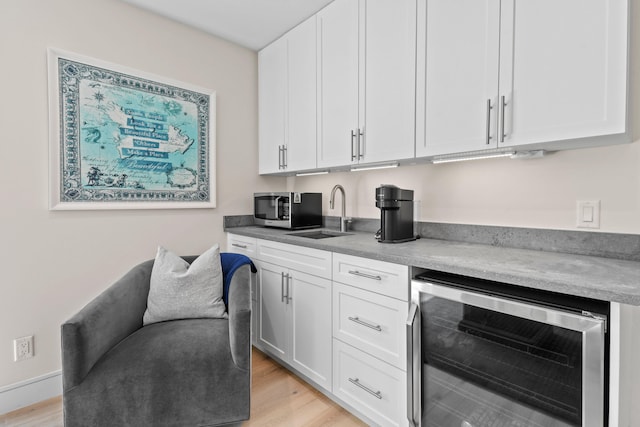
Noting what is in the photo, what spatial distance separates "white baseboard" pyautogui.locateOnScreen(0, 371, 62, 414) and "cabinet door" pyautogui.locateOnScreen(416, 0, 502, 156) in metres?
2.55

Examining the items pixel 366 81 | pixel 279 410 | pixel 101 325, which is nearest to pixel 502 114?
pixel 366 81

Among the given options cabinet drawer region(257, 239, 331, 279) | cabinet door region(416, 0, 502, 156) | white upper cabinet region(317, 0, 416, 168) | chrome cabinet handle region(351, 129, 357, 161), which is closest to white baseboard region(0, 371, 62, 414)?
cabinet drawer region(257, 239, 331, 279)

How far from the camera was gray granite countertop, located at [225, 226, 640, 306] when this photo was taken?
38.3 inches

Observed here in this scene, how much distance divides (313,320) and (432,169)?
1195 mm

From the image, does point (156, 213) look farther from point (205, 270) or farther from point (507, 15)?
point (507, 15)

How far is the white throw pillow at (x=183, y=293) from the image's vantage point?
1775 millimetres

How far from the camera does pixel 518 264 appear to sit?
125 cm

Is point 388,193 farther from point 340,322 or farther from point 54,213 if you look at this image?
point 54,213

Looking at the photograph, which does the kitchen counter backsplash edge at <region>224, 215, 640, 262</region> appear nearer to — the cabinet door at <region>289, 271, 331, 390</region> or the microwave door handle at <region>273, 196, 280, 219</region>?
the cabinet door at <region>289, 271, 331, 390</region>

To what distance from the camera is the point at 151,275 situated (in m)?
1.90

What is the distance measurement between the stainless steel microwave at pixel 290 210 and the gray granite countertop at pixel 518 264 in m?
0.55

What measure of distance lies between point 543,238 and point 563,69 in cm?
77

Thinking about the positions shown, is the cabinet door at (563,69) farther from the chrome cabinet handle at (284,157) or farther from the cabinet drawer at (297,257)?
the chrome cabinet handle at (284,157)

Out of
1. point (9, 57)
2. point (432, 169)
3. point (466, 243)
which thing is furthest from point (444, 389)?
point (9, 57)
